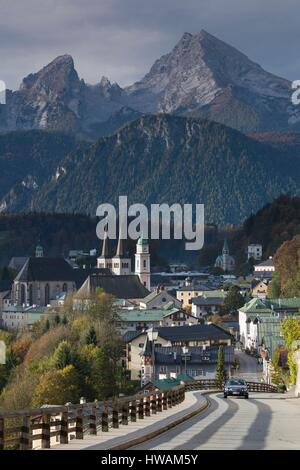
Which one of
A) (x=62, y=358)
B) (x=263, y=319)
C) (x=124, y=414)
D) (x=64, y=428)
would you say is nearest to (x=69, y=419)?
(x=64, y=428)

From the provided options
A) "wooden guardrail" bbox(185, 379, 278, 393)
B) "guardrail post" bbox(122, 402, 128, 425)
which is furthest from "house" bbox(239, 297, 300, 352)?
"guardrail post" bbox(122, 402, 128, 425)

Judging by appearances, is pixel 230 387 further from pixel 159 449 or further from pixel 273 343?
pixel 273 343

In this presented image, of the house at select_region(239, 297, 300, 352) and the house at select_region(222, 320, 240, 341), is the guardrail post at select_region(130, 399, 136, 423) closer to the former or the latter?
the house at select_region(239, 297, 300, 352)

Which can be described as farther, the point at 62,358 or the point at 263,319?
the point at 263,319

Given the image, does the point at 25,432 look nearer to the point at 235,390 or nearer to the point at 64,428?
the point at 64,428
